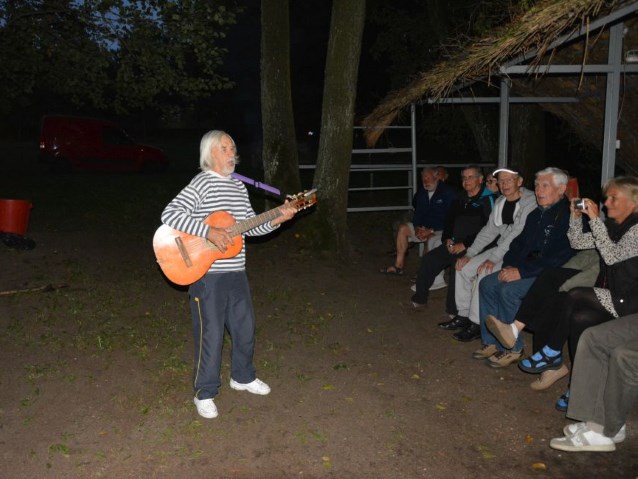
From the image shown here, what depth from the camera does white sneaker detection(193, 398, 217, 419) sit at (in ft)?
15.7

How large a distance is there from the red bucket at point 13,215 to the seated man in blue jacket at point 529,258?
6663 mm

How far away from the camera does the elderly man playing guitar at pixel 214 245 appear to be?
448cm

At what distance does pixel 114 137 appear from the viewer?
23.3 metres

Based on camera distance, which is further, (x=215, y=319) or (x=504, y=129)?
(x=504, y=129)

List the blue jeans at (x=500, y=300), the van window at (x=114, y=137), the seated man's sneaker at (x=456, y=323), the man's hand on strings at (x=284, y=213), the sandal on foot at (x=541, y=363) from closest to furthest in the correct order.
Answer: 1. the man's hand on strings at (x=284, y=213)
2. the sandal on foot at (x=541, y=363)
3. the blue jeans at (x=500, y=300)
4. the seated man's sneaker at (x=456, y=323)
5. the van window at (x=114, y=137)

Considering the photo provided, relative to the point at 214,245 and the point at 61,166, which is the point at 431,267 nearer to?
the point at 214,245

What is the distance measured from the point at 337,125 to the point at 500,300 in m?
4.33

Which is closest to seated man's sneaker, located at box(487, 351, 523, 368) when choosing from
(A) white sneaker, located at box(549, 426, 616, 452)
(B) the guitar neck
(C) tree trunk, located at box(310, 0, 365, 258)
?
(A) white sneaker, located at box(549, 426, 616, 452)

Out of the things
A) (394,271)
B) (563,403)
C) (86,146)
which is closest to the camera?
(563,403)

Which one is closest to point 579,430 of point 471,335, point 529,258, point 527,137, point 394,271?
point 529,258

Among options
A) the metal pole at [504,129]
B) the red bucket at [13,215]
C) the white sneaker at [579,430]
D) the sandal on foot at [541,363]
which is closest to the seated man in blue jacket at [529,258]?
the sandal on foot at [541,363]

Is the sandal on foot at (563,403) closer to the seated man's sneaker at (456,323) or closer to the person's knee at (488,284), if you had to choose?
the person's knee at (488,284)

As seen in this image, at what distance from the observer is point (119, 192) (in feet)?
55.1

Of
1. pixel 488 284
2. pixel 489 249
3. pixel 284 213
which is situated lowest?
pixel 488 284
